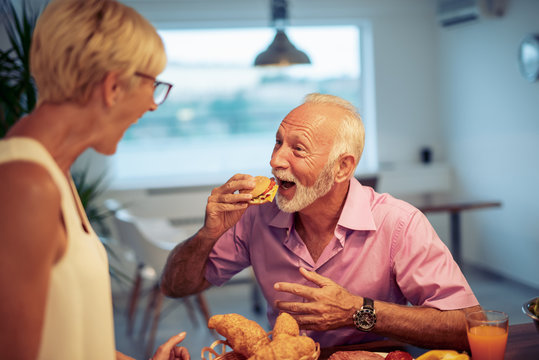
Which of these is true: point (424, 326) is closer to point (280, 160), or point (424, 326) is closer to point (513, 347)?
point (513, 347)

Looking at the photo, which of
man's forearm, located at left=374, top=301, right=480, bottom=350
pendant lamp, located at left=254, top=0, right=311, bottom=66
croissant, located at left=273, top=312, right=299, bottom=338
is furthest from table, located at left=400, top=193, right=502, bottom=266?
croissant, located at left=273, top=312, right=299, bottom=338

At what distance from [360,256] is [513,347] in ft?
Result: 1.57

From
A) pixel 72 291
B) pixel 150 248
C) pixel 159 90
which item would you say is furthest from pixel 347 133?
pixel 150 248

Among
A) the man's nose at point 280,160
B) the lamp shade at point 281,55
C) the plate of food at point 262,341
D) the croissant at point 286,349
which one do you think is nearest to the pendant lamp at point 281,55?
the lamp shade at point 281,55

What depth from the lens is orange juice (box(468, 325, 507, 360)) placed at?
1.25m

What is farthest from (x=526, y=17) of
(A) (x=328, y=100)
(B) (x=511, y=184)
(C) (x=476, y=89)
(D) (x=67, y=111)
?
(D) (x=67, y=111)

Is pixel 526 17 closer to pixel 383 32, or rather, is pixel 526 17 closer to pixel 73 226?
pixel 383 32

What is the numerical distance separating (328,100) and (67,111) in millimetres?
1052

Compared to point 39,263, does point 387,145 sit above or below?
below

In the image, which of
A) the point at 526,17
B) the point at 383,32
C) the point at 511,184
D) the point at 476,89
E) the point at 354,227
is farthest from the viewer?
the point at 383,32

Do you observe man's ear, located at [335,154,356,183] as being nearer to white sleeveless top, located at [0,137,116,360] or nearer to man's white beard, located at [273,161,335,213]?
man's white beard, located at [273,161,335,213]

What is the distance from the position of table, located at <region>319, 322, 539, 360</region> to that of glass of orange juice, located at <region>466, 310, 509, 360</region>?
85 mm

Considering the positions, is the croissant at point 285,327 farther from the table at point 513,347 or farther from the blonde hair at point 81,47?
the blonde hair at point 81,47

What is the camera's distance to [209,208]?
1.67 m
